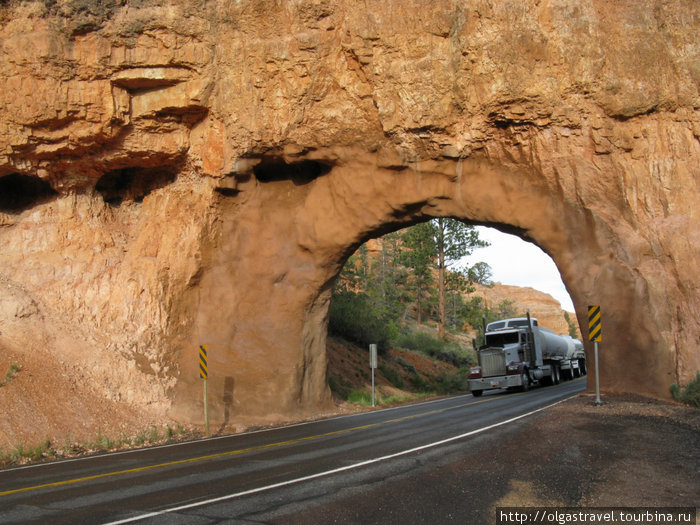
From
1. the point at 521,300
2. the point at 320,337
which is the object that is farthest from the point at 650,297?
the point at 521,300

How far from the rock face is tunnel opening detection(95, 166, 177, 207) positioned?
6.7 inches

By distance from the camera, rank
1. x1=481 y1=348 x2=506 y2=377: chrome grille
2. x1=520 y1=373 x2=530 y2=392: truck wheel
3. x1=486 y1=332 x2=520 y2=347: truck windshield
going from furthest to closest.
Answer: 1. x1=486 y1=332 x2=520 y2=347: truck windshield
2. x1=520 y1=373 x2=530 y2=392: truck wheel
3. x1=481 y1=348 x2=506 y2=377: chrome grille

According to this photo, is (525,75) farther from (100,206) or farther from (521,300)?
(521,300)

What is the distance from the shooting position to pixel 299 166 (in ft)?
71.7

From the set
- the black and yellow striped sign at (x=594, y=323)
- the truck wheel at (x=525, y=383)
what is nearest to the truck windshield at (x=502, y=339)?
the truck wheel at (x=525, y=383)

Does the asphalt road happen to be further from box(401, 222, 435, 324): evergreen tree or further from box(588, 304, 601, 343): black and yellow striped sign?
box(401, 222, 435, 324): evergreen tree

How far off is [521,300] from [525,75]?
104345mm

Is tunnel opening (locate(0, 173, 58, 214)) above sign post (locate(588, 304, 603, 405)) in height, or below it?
above

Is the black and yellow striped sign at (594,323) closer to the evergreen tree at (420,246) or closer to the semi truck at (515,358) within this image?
the semi truck at (515,358)

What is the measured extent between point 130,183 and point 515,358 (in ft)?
60.2

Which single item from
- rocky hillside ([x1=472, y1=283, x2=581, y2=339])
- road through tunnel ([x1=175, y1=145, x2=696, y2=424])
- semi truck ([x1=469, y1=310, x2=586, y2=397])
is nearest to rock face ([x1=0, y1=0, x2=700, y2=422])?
road through tunnel ([x1=175, y1=145, x2=696, y2=424])

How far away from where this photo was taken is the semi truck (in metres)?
27.8

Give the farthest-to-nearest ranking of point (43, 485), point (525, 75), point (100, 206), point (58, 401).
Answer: point (100, 206), point (525, 75), point (58, 401), point (43, 485)

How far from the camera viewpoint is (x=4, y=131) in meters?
19.4
